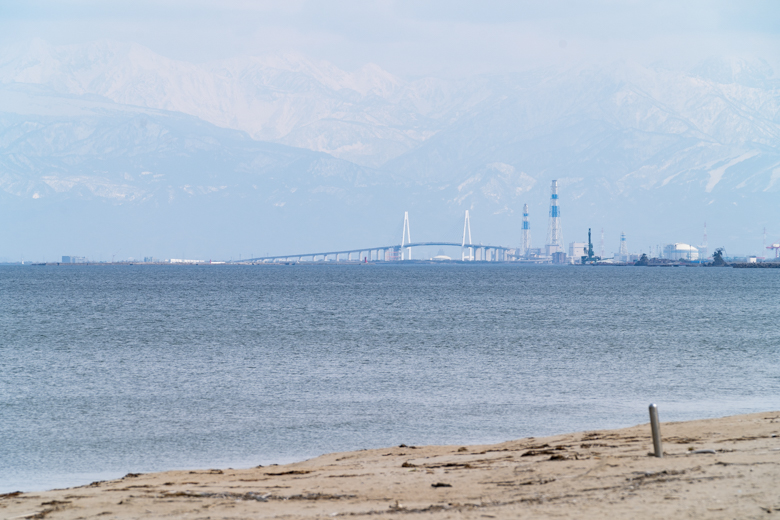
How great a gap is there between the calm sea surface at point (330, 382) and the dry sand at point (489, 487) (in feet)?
14.7

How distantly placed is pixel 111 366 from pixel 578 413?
823 inches

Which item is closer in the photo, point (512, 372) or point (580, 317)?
point (512, 372)

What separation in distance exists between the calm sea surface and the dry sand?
4.47m

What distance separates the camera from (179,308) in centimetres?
7612

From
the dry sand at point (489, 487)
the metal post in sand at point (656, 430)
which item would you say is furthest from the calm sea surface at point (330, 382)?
the metal post in sand at point (656, 430)

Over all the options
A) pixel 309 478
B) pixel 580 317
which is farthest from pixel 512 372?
pixel 580 317

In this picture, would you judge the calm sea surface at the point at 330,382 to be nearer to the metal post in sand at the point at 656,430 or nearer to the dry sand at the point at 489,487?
the dry sand at the point at 489,487

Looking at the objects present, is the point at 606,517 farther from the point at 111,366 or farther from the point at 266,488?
the point at 111,366

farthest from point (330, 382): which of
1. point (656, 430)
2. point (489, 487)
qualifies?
point (656, 430)

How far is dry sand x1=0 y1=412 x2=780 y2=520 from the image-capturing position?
33.5 feet

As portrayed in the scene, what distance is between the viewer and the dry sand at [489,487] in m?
10.2

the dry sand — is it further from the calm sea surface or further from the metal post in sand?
the calm sea surface

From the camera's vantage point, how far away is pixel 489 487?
11.7 metres

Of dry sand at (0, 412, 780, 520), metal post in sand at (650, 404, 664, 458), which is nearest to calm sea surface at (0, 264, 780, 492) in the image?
dry sand at (0, 412, 780, 520)
